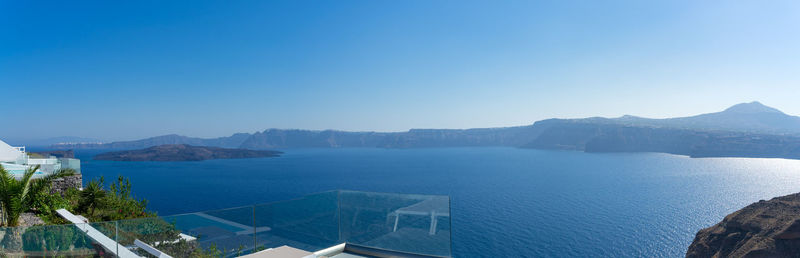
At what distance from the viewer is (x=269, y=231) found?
4.97m

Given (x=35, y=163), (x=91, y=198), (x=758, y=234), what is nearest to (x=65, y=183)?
(x=35, y=163)

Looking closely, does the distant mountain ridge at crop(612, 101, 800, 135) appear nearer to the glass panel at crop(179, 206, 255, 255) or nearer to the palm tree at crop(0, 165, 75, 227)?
the glass panel at crop(179, 206, 255, 255)

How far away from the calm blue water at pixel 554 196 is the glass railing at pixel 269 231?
76.0 ft

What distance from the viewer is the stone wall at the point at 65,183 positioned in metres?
11.2

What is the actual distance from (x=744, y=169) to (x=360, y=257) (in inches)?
3937

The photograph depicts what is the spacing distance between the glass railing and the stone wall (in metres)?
9.63

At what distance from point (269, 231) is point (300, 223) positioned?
50 centimetres

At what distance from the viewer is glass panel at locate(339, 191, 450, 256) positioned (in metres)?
5.13

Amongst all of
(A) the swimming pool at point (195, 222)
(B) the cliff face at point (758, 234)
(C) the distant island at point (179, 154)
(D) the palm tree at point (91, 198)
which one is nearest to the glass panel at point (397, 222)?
(A) the swimming pool at point (195, 222)

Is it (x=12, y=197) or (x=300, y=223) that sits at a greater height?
(x=12, y=197)

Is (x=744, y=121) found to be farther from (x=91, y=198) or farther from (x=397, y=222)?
(x=91, y=198)

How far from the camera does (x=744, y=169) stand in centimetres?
7669

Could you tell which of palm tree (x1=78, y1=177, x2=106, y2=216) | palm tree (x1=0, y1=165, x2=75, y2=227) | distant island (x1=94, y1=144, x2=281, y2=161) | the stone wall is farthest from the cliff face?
distant island (x1=94, y1=144, x2=281, y2=161)

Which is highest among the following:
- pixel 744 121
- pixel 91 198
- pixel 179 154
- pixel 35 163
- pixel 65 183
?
pixel 744 121
